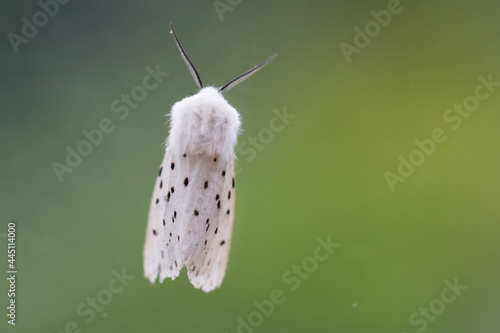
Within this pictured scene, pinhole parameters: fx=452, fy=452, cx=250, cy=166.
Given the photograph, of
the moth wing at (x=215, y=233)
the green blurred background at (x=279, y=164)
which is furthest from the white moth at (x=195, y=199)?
the green blurred background at (x=279, y=164)

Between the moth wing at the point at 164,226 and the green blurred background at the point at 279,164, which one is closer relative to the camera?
the moth wing at the point at 164,226

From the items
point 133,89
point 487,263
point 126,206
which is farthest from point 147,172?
point 487,263

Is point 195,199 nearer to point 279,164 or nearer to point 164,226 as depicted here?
point 164,226

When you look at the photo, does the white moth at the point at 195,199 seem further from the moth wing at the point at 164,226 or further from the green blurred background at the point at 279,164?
the green blurred background at the point at 279,164


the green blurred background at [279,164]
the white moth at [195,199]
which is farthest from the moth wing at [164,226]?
the green blurred background at [279,164]

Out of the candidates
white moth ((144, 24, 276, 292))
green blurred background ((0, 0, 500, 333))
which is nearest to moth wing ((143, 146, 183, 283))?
white moth ((144, 24, 276, 292))

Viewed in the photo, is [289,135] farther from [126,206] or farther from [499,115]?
[499,115]

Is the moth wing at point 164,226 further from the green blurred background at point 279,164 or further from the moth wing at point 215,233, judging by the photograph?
the green blurred background at point 279,164
